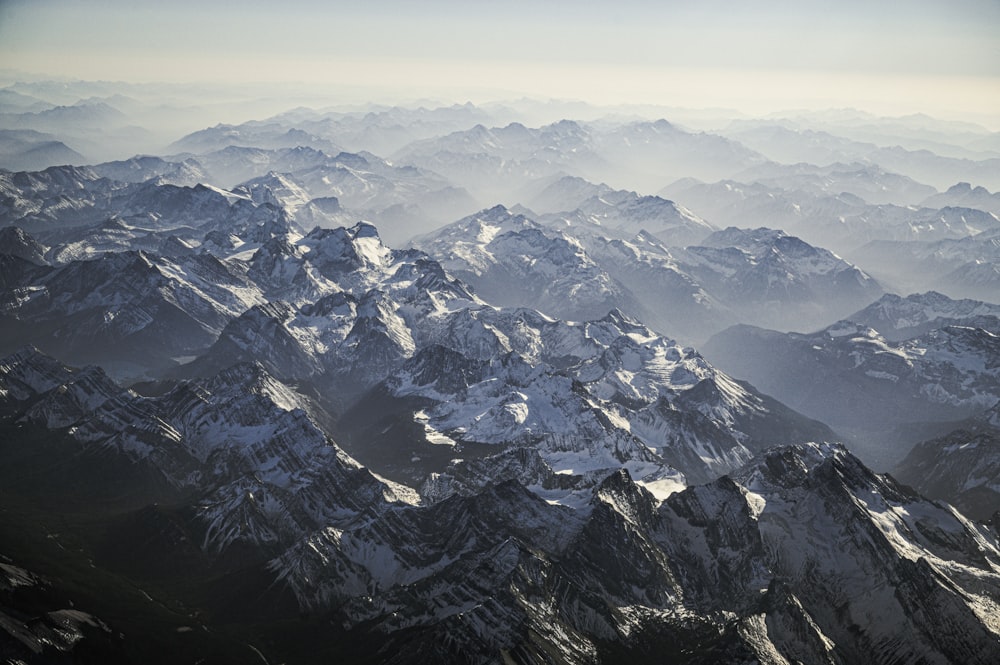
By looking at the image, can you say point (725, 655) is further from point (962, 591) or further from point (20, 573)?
point (20, 573)

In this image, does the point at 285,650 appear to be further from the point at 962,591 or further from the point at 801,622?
the point at 962,591

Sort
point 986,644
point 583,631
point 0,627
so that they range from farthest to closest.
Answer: point 583,631 < point 986,644 < point 0,627

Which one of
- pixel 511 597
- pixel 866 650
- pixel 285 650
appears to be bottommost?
pixel 285 650

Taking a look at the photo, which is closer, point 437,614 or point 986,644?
point 986,644

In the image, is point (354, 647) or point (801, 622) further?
point (354, 647)

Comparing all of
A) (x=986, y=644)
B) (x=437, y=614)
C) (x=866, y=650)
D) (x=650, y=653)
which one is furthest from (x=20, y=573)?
(x=986, y=644)

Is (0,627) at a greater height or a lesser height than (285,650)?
greater

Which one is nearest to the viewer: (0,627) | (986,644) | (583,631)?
(0,627)

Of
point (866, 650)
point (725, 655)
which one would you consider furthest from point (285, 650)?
point (866, 650)

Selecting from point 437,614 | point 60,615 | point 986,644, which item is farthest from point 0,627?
point 986,644

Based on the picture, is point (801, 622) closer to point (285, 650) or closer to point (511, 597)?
point (511, 597)
